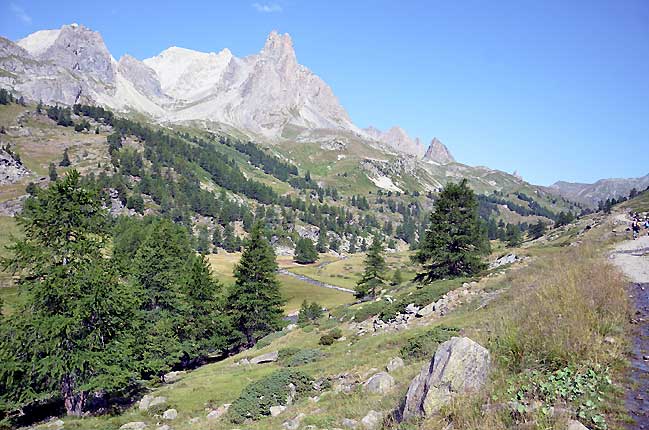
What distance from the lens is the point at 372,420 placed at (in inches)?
414

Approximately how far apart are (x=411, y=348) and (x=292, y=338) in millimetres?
24286

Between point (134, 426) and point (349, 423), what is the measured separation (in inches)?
599

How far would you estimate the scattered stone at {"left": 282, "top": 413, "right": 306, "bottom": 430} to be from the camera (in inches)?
513

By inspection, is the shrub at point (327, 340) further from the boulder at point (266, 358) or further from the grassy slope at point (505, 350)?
the grassy slope at point (505, 350)

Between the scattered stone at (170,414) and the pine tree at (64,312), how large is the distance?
3061mm

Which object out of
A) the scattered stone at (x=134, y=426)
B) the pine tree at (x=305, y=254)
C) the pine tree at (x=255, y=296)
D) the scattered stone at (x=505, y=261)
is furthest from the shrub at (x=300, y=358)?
the pine tree at (x=305, y=254)

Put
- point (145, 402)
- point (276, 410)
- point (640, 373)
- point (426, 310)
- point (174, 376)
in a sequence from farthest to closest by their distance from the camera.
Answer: point (174, 376) → point (426, 310) → point (145, 402) → point (276, 410) → point (640, 373)

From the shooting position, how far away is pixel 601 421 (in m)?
6.35

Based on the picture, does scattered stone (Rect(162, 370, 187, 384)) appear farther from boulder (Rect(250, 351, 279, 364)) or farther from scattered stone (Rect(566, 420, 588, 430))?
scattered stone (Rect(566, 420, 588, 430))

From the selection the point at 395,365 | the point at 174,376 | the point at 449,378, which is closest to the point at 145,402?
the point at 174,376

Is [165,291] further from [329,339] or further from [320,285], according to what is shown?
[320,285]

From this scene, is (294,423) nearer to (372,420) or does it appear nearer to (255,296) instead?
(372,420)

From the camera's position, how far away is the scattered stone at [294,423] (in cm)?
1303

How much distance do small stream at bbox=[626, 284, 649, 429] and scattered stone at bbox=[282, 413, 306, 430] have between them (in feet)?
30.7
